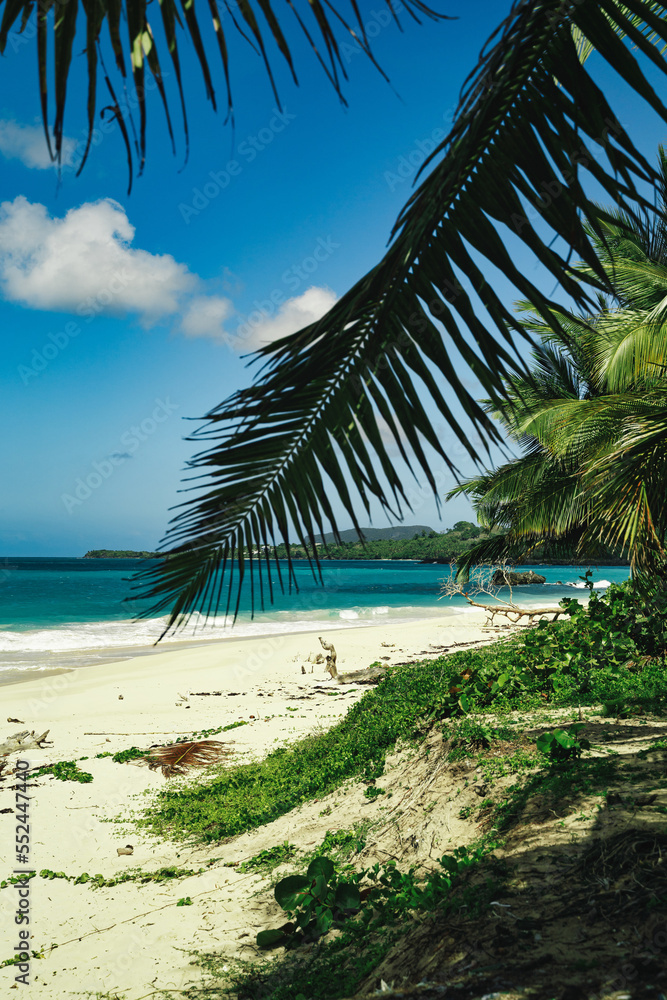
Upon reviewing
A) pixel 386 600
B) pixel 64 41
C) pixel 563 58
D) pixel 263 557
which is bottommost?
pixel 386 600

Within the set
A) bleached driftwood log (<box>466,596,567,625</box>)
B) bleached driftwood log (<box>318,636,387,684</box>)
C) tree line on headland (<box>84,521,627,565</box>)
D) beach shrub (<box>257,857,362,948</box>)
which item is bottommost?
bleached driftwood log (<box>318,636,387,684</box>)

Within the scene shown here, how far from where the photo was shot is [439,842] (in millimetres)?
3590

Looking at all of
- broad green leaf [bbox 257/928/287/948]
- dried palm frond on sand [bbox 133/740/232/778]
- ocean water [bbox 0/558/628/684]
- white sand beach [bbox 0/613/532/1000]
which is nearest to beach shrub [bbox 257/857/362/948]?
broad green leaf [bbox 257/928/287/948]

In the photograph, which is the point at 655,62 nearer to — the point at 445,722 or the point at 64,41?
the point at 64,41

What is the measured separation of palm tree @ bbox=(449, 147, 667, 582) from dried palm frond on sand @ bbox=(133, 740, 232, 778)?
4993mm

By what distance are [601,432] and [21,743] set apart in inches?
337

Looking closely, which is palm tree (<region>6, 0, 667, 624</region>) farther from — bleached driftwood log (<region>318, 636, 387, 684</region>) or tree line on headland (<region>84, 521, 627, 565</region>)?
bleached driftwood log (<region>318, 636, 387, 684</region>)

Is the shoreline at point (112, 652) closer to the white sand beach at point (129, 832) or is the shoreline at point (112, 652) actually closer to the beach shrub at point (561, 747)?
the white sand beach at point (129, 832)

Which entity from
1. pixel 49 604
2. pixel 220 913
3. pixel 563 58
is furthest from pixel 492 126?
pixel 49 604

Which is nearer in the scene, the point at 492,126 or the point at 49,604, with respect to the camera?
the point at 492,126

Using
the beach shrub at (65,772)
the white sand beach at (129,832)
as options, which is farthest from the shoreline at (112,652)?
the beach shrub at (65,772)

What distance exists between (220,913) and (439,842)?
1.42 metres

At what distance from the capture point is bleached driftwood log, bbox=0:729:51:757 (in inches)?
301

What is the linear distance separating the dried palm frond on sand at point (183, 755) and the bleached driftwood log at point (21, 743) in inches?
59.4
